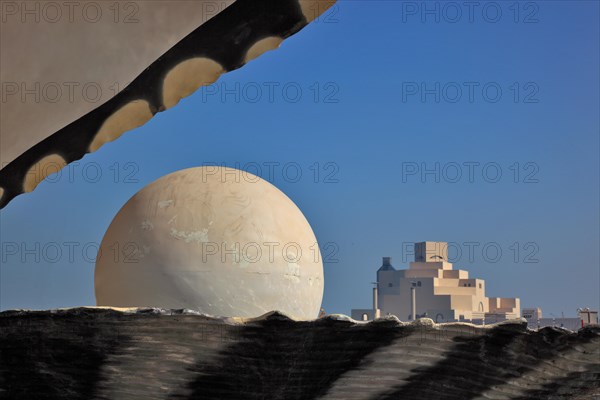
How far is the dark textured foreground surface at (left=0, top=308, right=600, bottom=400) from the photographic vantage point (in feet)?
3.65

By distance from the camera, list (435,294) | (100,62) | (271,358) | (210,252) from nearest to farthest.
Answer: (271,358), (100,62), (210,252), (435,294)

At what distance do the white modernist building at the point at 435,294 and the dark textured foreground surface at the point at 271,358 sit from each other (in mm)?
73269

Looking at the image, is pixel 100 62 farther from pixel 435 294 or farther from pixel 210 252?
pixel 435 294

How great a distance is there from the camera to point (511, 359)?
1196 mm

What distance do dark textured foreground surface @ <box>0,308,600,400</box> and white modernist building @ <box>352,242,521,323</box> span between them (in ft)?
240

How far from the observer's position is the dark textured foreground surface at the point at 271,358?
1.11 meters

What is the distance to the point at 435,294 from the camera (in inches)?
3120

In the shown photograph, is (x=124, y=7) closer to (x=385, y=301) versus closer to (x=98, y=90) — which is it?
(x=98, y=90)

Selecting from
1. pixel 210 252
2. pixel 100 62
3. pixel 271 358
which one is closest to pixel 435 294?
pixel 210 252

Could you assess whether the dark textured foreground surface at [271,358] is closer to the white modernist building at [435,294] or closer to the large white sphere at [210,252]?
the large white sphere at [210,252]

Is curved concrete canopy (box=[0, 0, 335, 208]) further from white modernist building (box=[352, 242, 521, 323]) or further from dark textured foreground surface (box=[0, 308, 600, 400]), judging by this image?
white modernist building (box=[352, 242, 521, 323])

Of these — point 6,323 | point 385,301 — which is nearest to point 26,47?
point 6,323

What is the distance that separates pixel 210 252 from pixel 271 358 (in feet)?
31.2

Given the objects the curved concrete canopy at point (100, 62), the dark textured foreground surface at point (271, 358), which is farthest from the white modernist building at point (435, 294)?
the dark textured foreground surface at point (271, 358)
